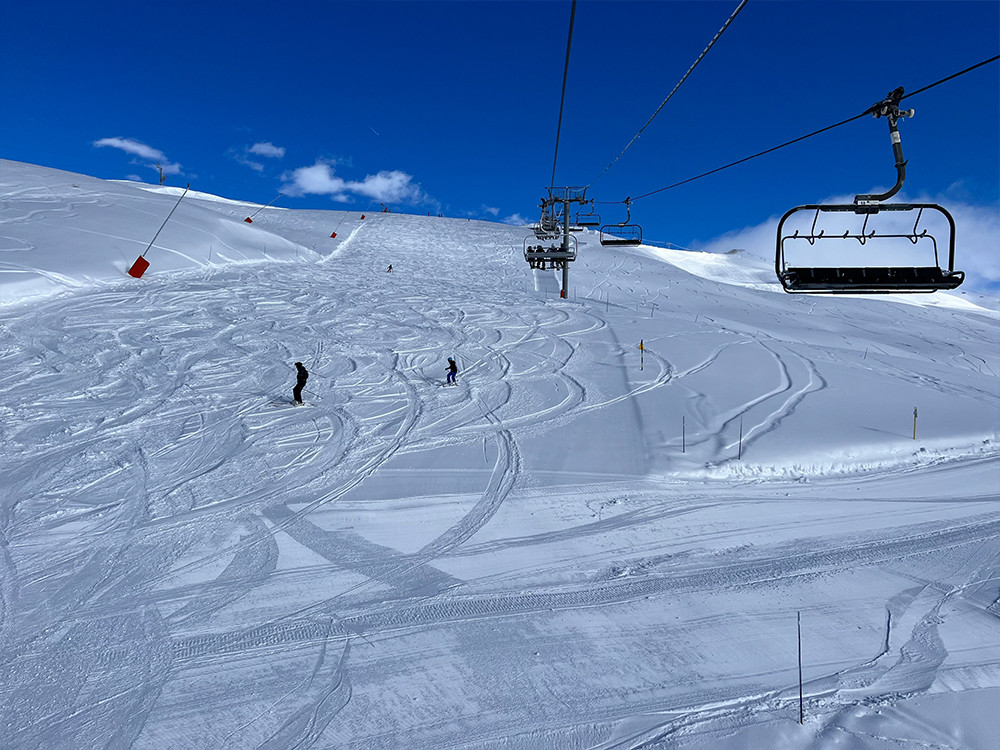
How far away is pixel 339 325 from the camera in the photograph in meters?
19.4

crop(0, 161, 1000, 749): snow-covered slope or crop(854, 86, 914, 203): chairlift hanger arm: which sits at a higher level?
crop(854, 86, 914, 203): chairlift hanger arm

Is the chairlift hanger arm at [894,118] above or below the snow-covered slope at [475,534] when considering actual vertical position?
above

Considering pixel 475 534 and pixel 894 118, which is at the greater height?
pixel 894 118

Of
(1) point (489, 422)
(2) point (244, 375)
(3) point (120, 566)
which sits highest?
(2) point (244, 375)

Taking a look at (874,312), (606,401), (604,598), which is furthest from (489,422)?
(874,312)

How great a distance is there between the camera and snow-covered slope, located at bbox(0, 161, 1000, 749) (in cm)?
491

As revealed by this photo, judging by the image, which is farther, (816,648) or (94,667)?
(816,648)

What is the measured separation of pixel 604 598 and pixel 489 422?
19.9ft

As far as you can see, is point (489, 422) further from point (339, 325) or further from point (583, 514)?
point (339, 325)

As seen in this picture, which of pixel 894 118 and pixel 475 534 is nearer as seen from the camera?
pixel 894 118

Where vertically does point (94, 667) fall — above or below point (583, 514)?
below

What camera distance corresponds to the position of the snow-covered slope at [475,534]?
16.1ft

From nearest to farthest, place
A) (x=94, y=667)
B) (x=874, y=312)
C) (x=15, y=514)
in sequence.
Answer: (x=94, y=667)
(x=15, y=514)
(x=874, y=312)

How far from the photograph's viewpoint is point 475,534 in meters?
8.05
